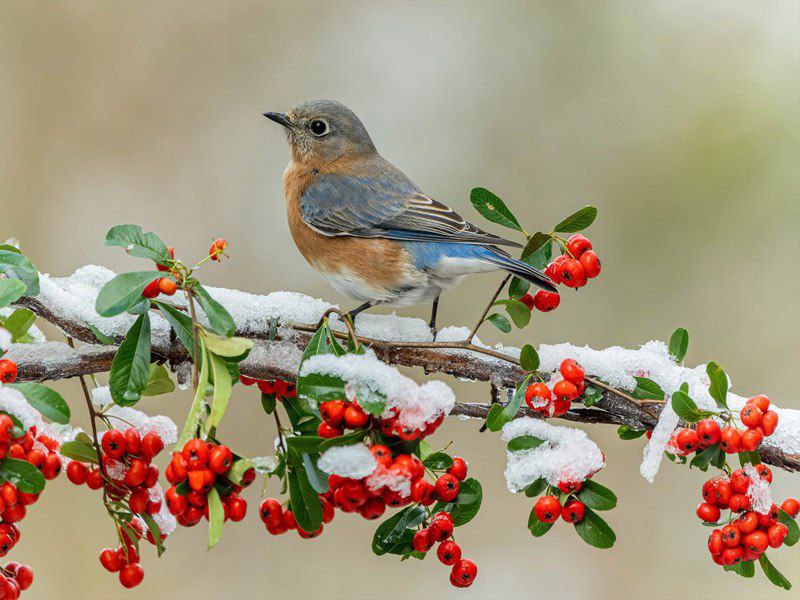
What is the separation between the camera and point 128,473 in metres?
2.02

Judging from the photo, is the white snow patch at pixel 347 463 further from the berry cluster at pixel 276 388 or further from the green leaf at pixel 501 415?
the berry cluster at pixel 276 388

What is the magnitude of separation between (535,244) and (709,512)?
833mm

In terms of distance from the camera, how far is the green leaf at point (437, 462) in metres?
1.94

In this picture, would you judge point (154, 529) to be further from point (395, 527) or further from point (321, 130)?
point (321, 130)

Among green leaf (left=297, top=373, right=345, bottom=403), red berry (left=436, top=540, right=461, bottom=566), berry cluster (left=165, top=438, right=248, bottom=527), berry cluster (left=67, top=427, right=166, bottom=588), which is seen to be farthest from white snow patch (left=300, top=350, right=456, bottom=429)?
berry cluster (left=67, top=427, right=166, bottom=588)

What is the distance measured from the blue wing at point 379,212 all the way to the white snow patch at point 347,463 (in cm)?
150

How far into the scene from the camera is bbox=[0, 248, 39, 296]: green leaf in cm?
194

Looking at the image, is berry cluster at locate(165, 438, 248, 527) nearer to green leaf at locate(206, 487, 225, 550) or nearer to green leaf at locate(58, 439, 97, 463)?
green leaf at locate(206, 487, 225, 550)

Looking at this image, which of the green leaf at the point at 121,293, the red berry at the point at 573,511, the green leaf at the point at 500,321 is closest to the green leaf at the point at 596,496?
the red berry at the point at 573,511

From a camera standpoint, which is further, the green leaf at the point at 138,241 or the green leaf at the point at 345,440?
the green leaf at the point at 138,241

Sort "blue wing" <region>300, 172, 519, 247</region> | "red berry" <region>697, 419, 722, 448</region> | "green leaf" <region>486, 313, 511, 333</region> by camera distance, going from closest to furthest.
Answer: "red berry" <region>697, 419, 722, 448</region>, "green leaf" <region>486, 313, 511, 333</region>, "blue wing" <region>300, 172, 519, 247</region>

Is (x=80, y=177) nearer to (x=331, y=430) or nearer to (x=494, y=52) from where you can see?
(x=494, y=52)

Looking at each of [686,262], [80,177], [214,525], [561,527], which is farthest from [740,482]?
[80,177]

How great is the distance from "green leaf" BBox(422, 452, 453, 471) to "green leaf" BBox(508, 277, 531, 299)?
2.02ft
